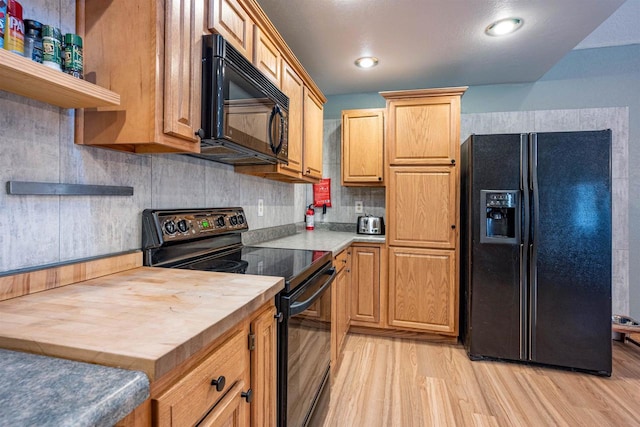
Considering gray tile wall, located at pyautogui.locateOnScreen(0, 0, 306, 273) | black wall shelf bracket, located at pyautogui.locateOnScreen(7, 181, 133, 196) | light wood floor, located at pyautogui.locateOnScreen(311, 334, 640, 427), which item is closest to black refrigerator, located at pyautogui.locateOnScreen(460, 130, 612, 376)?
light wood floor, located at pyautogui.locateOnScreen(311, 334, 640, 427)

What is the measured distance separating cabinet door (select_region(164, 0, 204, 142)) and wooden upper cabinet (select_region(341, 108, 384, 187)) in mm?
1992

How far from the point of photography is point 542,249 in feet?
7.23

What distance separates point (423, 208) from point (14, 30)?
2.48 m

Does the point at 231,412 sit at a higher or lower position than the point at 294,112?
lower

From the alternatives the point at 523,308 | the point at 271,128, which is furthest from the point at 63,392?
the point at 523,308

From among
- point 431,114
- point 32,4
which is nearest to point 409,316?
point 431,114

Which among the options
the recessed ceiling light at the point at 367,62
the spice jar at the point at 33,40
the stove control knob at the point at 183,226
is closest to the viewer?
the spice jar at the point at 33,40

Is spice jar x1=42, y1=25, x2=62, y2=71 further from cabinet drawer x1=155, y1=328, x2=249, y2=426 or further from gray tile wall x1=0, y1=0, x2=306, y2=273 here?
cabinet drawer x1=155, y1=328, x2=249, y2=426

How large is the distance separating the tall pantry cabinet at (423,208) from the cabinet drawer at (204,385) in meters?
2.00

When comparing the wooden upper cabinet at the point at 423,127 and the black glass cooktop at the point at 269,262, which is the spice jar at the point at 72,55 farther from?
the wooden upper cabinet at the point at 423,127

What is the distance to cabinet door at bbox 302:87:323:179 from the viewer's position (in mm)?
2305

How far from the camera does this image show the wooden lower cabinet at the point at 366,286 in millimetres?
2729

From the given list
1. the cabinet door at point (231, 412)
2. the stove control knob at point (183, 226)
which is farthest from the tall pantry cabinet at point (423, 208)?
the cabinet door at point (231, 412)

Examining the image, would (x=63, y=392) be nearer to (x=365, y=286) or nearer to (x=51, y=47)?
(x=51, y=47)
